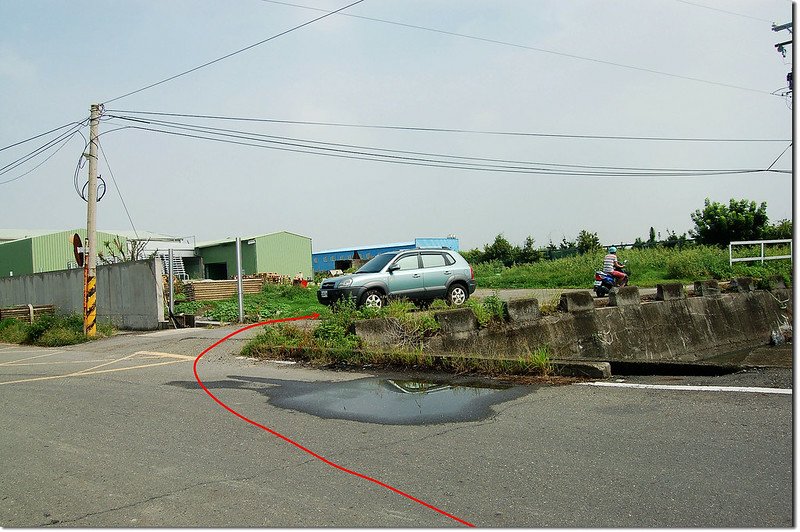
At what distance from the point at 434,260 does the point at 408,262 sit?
32.5 inches

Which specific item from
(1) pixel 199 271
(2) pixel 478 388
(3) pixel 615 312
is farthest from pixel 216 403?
(1) pixel 199 271

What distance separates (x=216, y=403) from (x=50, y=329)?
1432 centimetres

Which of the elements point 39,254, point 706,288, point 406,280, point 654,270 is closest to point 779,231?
point 654,270

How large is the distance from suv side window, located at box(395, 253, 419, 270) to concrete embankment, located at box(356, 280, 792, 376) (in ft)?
12.5

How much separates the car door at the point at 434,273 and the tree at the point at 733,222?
3294cm

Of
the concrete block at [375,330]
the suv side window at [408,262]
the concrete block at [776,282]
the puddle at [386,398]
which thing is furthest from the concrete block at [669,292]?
the puddle at [386,398]

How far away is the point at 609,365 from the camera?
8.40 meters

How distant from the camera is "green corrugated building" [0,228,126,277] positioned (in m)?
43.4

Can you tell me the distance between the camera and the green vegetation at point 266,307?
1953 cm

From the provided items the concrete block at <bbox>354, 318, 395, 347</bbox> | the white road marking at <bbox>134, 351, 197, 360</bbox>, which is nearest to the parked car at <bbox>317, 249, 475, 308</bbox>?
the concrete block at <bbox>354, 318, 395, 347</bbox>

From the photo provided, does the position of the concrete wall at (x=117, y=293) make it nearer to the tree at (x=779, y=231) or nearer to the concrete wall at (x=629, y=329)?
the concrete wall at (x=629, y=329)

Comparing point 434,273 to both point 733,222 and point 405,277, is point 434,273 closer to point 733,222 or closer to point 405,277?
point 405,277

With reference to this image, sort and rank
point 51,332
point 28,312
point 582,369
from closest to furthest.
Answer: point 582,369 → point 51,332 → point 28,312

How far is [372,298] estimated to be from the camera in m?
15.5
